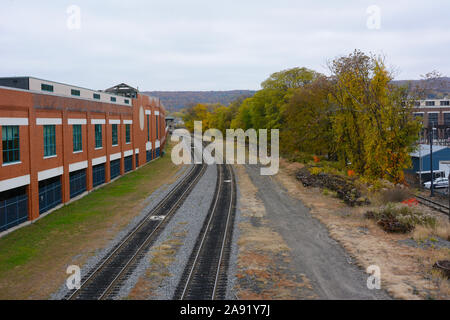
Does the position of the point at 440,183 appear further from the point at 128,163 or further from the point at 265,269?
the point at 128,163

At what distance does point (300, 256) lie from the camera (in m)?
16.8

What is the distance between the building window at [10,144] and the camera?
20.6m

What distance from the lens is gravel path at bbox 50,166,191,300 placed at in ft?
43.8

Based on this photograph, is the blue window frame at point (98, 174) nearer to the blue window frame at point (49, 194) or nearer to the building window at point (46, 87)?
the blue window frame at point (49, 194)

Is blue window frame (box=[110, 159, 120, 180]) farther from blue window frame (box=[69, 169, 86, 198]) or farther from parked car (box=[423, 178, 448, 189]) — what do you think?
parked car (box=[423, 178, 448, 189])

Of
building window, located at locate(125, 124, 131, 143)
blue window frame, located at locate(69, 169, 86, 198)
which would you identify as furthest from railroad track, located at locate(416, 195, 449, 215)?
building window, located at locate(125, 124, 131, 143)

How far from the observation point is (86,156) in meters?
32.5

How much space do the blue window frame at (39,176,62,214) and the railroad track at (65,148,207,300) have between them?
681cm

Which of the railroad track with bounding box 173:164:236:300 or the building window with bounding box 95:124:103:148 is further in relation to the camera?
the building window with bounding box 95:124:103:148

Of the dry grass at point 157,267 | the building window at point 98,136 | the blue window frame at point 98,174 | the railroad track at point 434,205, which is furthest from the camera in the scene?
the building window at point 98,136

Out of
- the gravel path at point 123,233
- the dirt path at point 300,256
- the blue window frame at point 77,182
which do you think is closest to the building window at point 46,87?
the blue window frame at point 77,182

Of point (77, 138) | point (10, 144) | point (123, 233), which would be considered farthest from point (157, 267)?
point (77, 138)

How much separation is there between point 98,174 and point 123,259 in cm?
2093

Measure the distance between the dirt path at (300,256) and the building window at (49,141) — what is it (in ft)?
44.8
